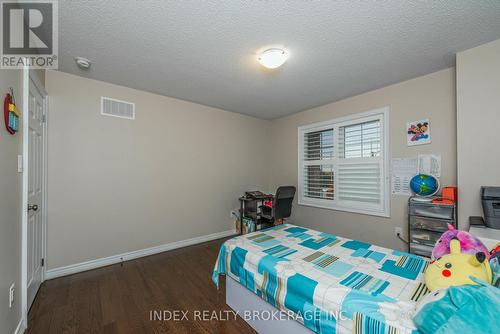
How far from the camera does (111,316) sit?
5.78ft

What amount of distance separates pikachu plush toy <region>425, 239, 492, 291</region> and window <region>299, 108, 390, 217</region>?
6.32ft

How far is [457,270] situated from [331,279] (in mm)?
600

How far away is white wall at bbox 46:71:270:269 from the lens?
95.0 inches

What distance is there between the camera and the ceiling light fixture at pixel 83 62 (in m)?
2.13

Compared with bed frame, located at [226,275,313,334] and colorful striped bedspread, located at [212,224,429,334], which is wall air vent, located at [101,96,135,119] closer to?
colorful striped bedspread, located at [212,224,429,334]

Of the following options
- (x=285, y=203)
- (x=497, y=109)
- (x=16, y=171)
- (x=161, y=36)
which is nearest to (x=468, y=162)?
(x=497, y=109)

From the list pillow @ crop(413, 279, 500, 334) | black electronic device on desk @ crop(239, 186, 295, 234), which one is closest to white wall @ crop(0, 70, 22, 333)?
pillow @ crop(413, 279, 500, 334)

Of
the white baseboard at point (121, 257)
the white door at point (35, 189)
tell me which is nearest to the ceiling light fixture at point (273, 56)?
the white door at point (35, 189)

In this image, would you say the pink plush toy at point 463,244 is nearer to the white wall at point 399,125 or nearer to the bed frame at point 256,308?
the bed frame at point 256,308

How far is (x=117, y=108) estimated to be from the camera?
109 inches

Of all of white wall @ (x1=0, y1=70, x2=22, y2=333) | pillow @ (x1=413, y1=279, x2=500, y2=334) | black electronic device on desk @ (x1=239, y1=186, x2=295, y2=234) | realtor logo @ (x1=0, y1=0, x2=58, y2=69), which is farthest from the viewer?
black electronic device on desk @ (x1=239, y1=186, x2=295, y2=234)

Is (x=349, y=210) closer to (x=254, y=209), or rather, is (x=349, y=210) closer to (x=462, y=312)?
(x=254, y=209)

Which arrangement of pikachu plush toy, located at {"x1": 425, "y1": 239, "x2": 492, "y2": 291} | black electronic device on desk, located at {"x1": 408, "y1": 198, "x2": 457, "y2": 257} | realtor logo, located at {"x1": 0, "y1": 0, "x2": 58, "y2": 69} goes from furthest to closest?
black electronic device on desk, located at {"x1": 408, "y1": 198, "x2": 457, "y2": 257} → realtor logo, located at {"x1": 0, "y1": 0, "x2": 58, "y2": 69} → pikachu plush toy, located at {"x1": 425, "y1": 239, "x2": 492, "y2": 291}

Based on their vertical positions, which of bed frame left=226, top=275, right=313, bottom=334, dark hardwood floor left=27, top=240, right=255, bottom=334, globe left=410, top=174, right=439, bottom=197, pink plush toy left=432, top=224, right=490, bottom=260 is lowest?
dark hardwood floor left=27, top=240, right=255, bottom=334
